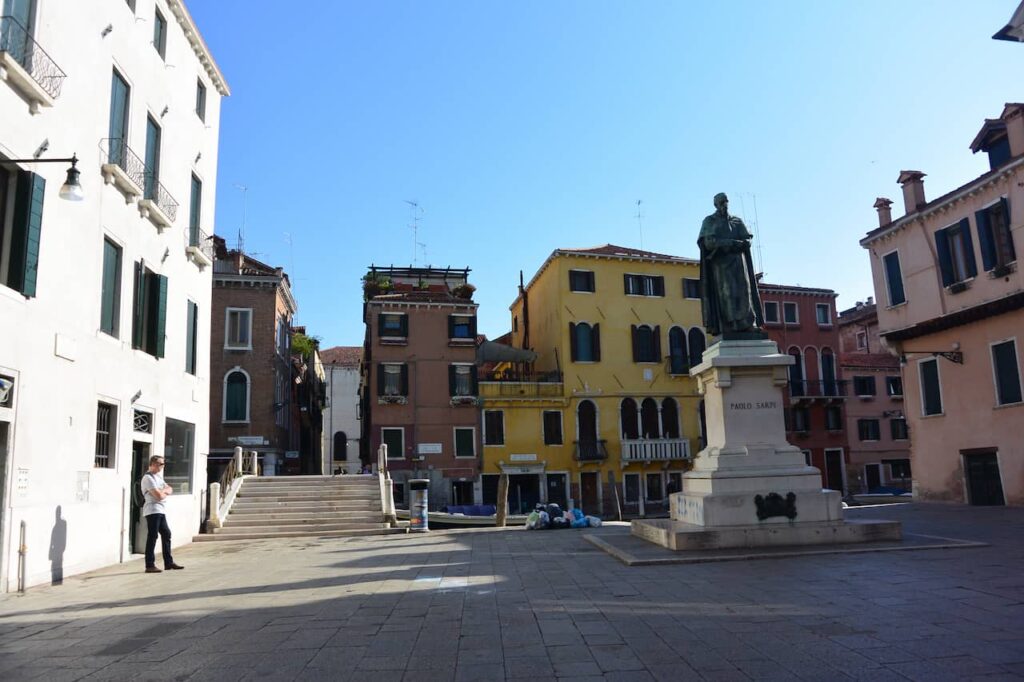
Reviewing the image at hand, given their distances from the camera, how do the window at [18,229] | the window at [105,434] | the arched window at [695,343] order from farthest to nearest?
the arched window at [695,343], the window at [105,434], the window at [18,229]

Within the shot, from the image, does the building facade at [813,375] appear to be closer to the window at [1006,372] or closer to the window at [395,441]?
the window at [395,441]

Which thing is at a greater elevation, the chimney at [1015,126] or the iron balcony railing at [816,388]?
the chimney at [1015,126]

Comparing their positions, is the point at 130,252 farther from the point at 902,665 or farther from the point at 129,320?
the point at 902,665

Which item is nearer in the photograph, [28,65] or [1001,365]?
[28,65]

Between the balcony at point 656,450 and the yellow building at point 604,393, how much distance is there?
0.17 feet

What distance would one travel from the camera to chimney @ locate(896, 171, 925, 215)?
858 inches

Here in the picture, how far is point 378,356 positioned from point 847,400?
28040 millimetres

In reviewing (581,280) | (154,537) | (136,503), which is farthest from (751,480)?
(581,280)

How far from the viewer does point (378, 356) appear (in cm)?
3453

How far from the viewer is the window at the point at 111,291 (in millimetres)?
11953

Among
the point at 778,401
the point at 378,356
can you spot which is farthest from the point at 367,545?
the point at 378,356

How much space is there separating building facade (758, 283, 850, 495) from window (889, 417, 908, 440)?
4021 millimetres

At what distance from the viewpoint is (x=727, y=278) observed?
11820 millimetres

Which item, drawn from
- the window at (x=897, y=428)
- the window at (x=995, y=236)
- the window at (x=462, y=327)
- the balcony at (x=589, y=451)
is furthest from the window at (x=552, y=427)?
the window at (x=897, y=428)
